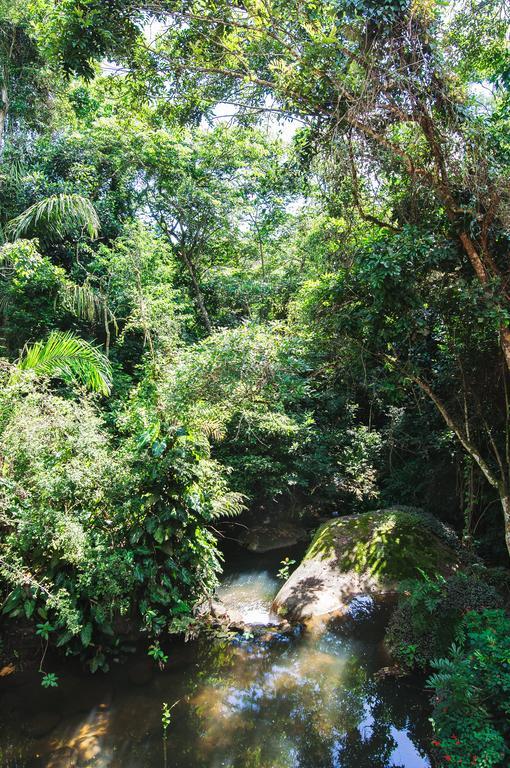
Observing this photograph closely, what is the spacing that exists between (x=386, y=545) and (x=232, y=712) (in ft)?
10.5

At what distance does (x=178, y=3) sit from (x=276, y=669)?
22.6 feet

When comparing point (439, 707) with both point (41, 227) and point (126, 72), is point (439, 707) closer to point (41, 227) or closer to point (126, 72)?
point (126, 72)

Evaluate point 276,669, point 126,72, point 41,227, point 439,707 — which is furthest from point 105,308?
point 439,707

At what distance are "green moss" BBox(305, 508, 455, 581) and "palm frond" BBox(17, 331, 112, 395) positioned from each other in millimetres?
4213

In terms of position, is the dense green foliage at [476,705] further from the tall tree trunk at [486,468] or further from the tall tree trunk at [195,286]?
the tall tree trunk at [195,286]

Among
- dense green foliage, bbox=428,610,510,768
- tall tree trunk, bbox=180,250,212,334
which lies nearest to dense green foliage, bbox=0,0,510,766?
dense green foliage, bbox=428,610,510,768

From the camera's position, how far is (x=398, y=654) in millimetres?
4801

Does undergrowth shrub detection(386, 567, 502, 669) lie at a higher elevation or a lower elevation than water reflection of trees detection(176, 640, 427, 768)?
higher

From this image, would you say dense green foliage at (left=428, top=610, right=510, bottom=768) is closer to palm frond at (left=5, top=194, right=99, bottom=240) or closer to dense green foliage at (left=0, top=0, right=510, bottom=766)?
dense green foliage at (left=0, top=0, right=510, bottom=766)

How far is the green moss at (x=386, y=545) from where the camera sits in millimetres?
6344

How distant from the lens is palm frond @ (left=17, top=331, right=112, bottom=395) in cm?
639

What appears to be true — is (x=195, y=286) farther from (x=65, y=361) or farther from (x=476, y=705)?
(x=476, y=705)

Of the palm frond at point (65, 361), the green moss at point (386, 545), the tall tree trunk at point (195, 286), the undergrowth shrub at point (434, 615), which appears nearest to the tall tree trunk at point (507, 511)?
the undergrowth shrub at point (434, 615)

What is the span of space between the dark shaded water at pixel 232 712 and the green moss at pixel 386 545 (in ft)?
3.51
